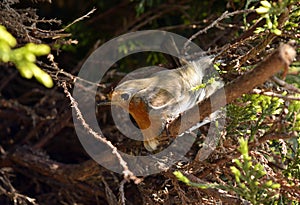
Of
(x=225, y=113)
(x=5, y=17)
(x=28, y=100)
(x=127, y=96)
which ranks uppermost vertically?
(x=28, y=100)

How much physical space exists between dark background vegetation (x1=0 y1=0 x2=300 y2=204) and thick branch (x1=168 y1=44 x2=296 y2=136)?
0.13 meters

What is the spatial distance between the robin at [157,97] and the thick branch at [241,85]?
0.24 ft

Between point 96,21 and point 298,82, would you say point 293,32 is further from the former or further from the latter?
point 96,21

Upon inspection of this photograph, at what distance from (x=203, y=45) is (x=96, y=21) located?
845 mm

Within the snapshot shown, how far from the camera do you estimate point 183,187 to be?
58.0 inches

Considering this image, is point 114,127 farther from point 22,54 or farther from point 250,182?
point 22,54

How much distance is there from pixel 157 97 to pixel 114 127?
2.18 ft

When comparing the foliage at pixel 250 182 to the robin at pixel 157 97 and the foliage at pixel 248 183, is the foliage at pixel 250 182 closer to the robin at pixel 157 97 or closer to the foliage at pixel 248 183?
the foliage at pixel 248 183

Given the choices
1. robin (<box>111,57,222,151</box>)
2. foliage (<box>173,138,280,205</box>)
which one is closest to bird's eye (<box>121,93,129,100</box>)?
robin (<box>111,57,222,151</box>)

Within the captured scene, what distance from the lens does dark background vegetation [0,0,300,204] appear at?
4.14ft

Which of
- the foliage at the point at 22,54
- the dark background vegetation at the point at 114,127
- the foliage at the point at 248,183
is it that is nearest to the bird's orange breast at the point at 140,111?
the dark background vegetation at the point at 114,127

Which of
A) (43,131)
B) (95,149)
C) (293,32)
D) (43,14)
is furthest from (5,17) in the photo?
(43,14)

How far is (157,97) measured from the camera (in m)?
1.38

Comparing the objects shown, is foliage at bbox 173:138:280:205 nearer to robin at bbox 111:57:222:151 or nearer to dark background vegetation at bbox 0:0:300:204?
dark background vegetation at bbox 0:0:300:204
